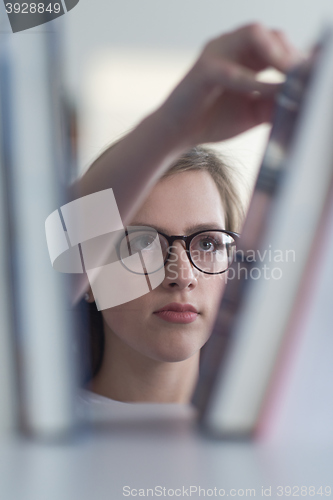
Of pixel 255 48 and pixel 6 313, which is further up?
pixel 255 48

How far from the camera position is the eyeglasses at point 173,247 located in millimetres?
529

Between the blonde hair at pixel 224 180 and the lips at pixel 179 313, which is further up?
the blonde hair at pixel 224 180

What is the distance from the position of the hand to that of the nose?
0.12 metres

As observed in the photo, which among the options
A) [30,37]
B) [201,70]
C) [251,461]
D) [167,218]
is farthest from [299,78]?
[251,461]

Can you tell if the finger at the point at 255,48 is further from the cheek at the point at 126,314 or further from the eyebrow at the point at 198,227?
the cheek at the point at 126,314

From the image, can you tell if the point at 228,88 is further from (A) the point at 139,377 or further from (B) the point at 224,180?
(A) the point at 139,377

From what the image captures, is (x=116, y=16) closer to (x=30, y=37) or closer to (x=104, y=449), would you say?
(x=30, y=37)

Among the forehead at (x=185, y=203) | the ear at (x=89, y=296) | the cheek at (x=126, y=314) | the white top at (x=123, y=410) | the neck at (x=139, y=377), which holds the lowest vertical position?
the white top at (x=123, y=410)

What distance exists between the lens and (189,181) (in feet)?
1.75

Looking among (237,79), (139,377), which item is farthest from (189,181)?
(139,377)

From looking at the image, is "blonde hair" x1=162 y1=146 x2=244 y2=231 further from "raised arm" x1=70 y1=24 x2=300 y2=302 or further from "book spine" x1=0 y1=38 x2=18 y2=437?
"book spine" x1=0 y1=38 x2=18 y2=437

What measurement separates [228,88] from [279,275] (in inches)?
8.7

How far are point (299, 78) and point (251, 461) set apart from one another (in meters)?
0.44

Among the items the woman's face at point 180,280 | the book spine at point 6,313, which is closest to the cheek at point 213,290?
the woman's face at point 180,280
